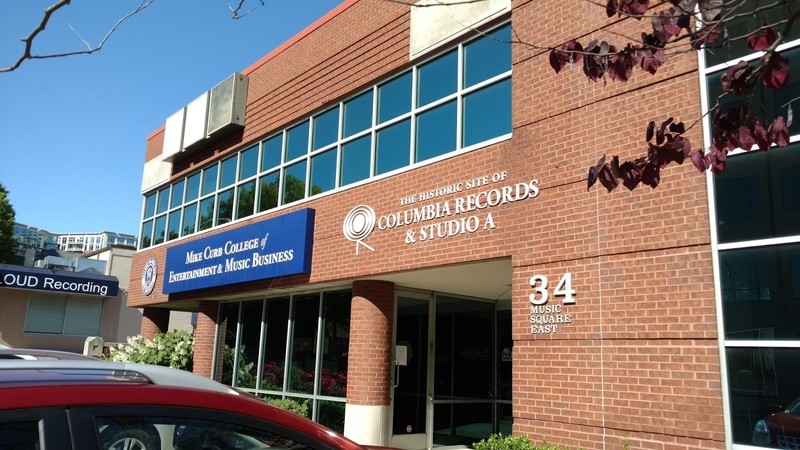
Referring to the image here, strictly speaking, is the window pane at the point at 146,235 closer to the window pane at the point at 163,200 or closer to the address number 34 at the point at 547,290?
the window pane at the point at 163,200

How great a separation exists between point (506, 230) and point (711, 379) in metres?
3.14

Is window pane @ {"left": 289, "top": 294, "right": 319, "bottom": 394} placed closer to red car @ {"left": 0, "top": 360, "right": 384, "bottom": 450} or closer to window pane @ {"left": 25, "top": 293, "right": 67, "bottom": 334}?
red car @ {"left": 0, "top": 360, "right": 384, "bottom": 450}

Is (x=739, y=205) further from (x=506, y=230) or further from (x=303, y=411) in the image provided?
(x=303, y=411)

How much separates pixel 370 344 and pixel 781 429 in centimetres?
626

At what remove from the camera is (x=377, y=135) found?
37.7 feet

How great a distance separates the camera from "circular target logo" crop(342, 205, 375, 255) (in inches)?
428

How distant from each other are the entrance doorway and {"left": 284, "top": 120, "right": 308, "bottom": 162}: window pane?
3883 millimetres

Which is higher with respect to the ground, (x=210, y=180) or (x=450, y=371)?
(x=210, y=180)

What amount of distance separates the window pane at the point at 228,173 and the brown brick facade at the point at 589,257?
578 cm

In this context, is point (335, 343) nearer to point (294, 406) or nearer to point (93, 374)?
point (294, 406)

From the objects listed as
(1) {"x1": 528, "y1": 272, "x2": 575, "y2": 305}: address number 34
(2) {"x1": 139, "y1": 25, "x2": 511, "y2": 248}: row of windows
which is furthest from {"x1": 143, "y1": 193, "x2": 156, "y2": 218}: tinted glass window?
(1) {"x1": 528, "y1": 272, "x2": 575, "y2": 305}: address number 34

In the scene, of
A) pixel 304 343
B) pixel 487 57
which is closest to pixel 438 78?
pixel 487 57

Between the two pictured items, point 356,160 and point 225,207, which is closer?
point 356,160

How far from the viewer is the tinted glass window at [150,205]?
781 inches
